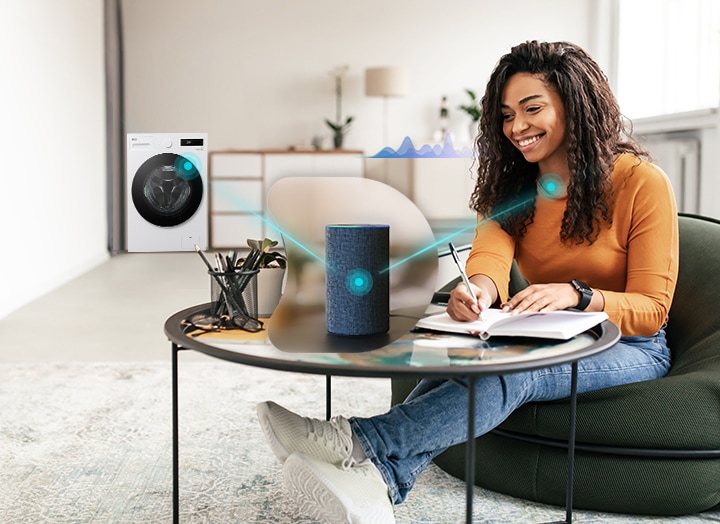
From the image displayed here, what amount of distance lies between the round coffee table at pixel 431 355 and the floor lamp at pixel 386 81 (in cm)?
571

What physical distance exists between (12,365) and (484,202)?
184 cm

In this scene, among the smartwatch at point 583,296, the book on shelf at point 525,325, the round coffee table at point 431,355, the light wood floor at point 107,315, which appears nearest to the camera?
the round coffee table at point 431,355

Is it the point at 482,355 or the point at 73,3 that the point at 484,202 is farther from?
the point at 73,3

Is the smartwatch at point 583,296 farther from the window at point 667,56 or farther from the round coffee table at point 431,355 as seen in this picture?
the window at point 667,56

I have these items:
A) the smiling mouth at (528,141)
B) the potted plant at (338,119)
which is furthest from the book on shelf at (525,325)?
the potted plant at (338,119)

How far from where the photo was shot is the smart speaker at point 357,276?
128 centimetres

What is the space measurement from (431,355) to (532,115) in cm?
65

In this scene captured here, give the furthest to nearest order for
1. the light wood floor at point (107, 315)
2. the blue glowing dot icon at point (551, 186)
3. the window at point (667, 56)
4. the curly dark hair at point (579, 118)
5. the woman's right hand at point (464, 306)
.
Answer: the window at point (667, 56)
the light wood floor at point (107, 315)
the blue glowing dot icon at point (551, 186)
the curly dark hair at point (579, 118)
the woman's right hand at point (464, 306)

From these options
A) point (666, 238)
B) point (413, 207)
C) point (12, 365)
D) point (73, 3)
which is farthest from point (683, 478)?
point (73, 3)

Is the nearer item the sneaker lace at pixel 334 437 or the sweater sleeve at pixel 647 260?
the sneaker lace at pixel 334 437

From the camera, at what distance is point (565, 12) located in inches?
277

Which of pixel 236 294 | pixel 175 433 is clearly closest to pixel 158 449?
pixel 175 433

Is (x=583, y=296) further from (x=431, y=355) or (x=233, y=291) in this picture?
(x=233, y=291)

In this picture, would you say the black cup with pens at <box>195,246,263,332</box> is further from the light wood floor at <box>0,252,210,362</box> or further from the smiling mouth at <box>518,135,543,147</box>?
the light wood floor at <box>0,252,210,362</box>
